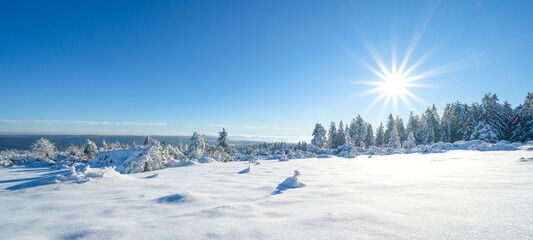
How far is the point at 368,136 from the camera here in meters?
53.8

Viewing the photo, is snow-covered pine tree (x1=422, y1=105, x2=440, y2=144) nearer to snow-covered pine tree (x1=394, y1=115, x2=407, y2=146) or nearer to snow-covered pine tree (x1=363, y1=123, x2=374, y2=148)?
snow-covered pine tree (x1=394, y1=115, x2=407, y2=146)

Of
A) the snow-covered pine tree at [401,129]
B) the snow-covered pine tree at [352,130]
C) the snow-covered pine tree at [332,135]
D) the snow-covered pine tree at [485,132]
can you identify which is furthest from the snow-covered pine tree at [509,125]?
the snow-covered pine tree at [332,135]

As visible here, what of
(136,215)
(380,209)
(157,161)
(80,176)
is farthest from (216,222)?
(157,161)

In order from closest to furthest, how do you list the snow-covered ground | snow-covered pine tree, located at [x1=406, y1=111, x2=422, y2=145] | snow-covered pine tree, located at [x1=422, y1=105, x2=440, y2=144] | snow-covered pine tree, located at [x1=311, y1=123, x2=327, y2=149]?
the snow-covered ground → snow-covered pine tree, located at [x1=311, y1=123, x2=327, y2=149] → snow-covered pine tree, located at [x1=422, y1=105, x2=440, y2=144] → snow-covered pine tree, located at [x1=406, y1=111, x2=422, y2=145]

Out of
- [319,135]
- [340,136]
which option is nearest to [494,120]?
[319,135]

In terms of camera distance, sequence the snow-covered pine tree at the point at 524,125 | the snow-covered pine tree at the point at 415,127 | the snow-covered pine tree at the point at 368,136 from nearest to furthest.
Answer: the snow-covered pine tree at the point at 524,125 < the snow-covered pine tree at the point at 415,127 < the snow-covered pine tree at the point at 368,136

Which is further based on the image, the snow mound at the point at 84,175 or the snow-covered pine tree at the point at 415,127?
the snow-covered pine tree at the point at 415,127

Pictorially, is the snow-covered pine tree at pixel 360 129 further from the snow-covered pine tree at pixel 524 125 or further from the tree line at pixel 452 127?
the snow-covered pine tree at pixel 524 125

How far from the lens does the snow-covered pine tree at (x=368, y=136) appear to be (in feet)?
174

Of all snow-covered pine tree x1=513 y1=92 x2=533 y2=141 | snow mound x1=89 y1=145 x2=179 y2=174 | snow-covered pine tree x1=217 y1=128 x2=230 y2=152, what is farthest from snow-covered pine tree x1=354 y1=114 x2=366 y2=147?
snow mound x1=89 y1=145 x2=179 y2=174

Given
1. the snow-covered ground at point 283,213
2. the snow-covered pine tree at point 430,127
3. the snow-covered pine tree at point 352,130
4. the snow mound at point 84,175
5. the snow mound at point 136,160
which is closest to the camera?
the snow-covered ground at point 283,213

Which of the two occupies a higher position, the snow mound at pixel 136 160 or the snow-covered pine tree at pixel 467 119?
the snow-covered pine tree at pixel 467 119

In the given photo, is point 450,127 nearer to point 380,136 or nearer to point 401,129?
point 401,129

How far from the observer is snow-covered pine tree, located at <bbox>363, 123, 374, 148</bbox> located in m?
52.9
